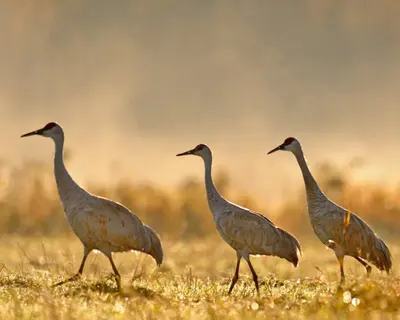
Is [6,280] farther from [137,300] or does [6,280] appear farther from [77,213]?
[137,300]

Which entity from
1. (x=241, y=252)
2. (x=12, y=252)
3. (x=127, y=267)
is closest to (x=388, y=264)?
(x=241, y=252)

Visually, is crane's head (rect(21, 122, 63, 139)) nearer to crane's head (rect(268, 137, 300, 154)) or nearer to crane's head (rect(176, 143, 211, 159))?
crane's head (rect(176, 143, 211, 159))

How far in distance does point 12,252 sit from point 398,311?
40.6 feet

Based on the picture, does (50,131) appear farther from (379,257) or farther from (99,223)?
(379,257)

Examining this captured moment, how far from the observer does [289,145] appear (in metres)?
11.8

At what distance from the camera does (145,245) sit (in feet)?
35.2

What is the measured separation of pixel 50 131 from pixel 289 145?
3.14 meters

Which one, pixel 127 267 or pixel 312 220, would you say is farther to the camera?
pixel 127 267

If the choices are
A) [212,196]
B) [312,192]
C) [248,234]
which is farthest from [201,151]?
[248,234]

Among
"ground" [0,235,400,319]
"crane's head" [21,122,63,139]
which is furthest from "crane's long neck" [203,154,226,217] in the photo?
"crane's head" [21,122,63,139]

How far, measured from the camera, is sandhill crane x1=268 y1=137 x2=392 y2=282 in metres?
11.2

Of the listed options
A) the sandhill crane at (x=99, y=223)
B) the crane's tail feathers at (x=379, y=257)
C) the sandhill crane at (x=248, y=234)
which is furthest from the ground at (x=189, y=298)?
the crane's tail feathers at (x=379, y=257)

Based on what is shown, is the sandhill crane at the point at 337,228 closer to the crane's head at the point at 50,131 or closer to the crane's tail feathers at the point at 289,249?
the crane's tail feathers at the point at 289,249

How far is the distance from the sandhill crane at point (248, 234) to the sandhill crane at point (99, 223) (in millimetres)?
938
